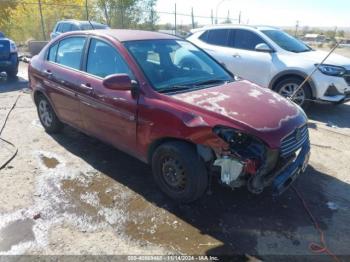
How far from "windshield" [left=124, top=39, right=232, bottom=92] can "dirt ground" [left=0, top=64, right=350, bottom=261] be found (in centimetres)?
127

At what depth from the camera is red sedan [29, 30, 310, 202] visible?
3.28m

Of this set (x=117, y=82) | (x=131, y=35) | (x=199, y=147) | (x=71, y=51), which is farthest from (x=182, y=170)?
(x=71, y=51)

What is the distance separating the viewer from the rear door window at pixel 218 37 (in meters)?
Answer: 8.21

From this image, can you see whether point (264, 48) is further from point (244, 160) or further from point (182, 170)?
point (244, 160)

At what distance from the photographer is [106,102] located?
4.16m

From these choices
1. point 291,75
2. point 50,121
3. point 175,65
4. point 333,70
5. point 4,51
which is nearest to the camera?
point 175,65

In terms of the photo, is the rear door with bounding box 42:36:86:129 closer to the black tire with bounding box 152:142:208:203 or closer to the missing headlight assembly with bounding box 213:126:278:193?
the black tire with bounding box 152:142:208:203

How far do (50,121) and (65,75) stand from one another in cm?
116

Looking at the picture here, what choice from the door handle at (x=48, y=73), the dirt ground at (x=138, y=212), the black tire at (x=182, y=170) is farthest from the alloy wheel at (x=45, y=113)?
the black tire at (x=182, y=170)

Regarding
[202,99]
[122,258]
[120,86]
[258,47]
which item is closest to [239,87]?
[202,99]

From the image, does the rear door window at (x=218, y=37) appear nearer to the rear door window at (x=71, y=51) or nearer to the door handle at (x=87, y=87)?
the rear door window at (x=71, y=51)

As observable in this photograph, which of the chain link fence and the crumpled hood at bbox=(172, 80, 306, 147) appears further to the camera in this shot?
the chain link fence

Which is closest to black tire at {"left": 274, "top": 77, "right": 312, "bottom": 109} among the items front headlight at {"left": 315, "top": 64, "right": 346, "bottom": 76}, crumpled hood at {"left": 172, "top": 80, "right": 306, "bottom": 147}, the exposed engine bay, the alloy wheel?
front headlight at {"left": 315, "top": 64, "right": 346, "bottom": 76}

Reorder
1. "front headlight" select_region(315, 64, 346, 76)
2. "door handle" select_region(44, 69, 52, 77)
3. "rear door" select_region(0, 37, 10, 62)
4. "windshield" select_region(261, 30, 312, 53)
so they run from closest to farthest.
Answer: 1. "door handle" select_region(44, 69, 52, 77)
2. "front headlight" select_region(315, 64, 346, 76)
3. "windshield" select_region(261, 30, 312, 53)
4. "rear door" select_region(0, 37, 10, 62)
